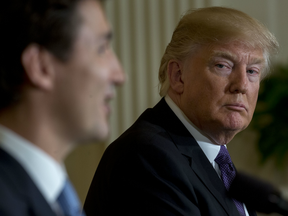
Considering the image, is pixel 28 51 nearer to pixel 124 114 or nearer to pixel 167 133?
pixel 167 133

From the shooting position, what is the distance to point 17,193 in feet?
2.52

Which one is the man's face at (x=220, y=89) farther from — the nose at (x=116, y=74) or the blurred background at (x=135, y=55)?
the blurred background at (x=135, y=55)

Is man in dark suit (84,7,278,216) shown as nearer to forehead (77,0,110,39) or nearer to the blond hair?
the blond hair

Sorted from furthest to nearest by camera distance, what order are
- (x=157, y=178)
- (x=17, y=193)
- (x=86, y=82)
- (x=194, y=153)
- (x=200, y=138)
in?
(x=200, y=138), (x=194, y=153), (x=157, y=178), (x=86, y=82), (x=17, y=193)

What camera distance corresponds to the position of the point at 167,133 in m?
1.68

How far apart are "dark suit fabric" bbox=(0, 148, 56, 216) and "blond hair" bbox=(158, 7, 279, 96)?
116 centimetres

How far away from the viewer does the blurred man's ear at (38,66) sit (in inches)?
32.7

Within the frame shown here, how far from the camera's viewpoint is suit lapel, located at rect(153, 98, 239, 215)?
160cm

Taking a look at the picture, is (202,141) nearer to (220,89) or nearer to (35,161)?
(220,89)

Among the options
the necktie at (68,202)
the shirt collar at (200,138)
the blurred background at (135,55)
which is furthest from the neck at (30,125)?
the blurred background at (135,55)

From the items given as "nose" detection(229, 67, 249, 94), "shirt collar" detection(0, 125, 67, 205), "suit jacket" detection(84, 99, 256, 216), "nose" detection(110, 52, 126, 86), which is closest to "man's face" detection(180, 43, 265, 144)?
"nose" detection(229, 67, 249, 94)

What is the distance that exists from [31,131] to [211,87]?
106 centimetres

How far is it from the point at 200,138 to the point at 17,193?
1120 millimetres

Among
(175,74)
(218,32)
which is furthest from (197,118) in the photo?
(218,32)
